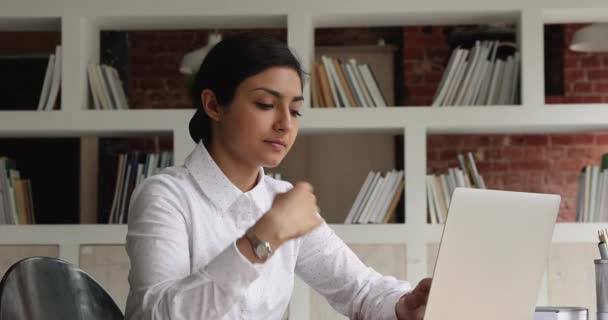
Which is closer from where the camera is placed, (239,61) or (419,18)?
(239,61)

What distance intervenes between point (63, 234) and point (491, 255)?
2263 millimetres

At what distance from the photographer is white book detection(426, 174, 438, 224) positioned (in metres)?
3.33

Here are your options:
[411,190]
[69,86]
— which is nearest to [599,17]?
[411,190]

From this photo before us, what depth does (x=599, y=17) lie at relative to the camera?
3408mm

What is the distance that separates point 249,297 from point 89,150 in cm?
265

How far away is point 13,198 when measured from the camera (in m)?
3.43

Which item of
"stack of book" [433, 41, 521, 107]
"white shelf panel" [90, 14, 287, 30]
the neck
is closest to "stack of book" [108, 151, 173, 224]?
"white shelf panel" [90, 14, 287, 30]

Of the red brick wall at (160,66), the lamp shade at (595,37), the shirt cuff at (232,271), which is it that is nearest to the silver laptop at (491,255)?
the shirt cuff at (232,271)

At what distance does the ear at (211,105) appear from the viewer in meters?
1.72

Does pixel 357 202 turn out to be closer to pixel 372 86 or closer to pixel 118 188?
pixel 372 86

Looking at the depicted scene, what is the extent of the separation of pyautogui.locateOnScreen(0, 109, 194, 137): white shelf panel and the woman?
149cm

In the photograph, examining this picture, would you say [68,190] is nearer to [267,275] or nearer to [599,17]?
[599,17]

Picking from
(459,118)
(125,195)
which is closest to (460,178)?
(459,118)

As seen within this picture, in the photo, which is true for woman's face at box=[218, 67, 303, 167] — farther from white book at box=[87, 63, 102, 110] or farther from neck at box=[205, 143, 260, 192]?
white book at box=[87, 63, 102, 110]
